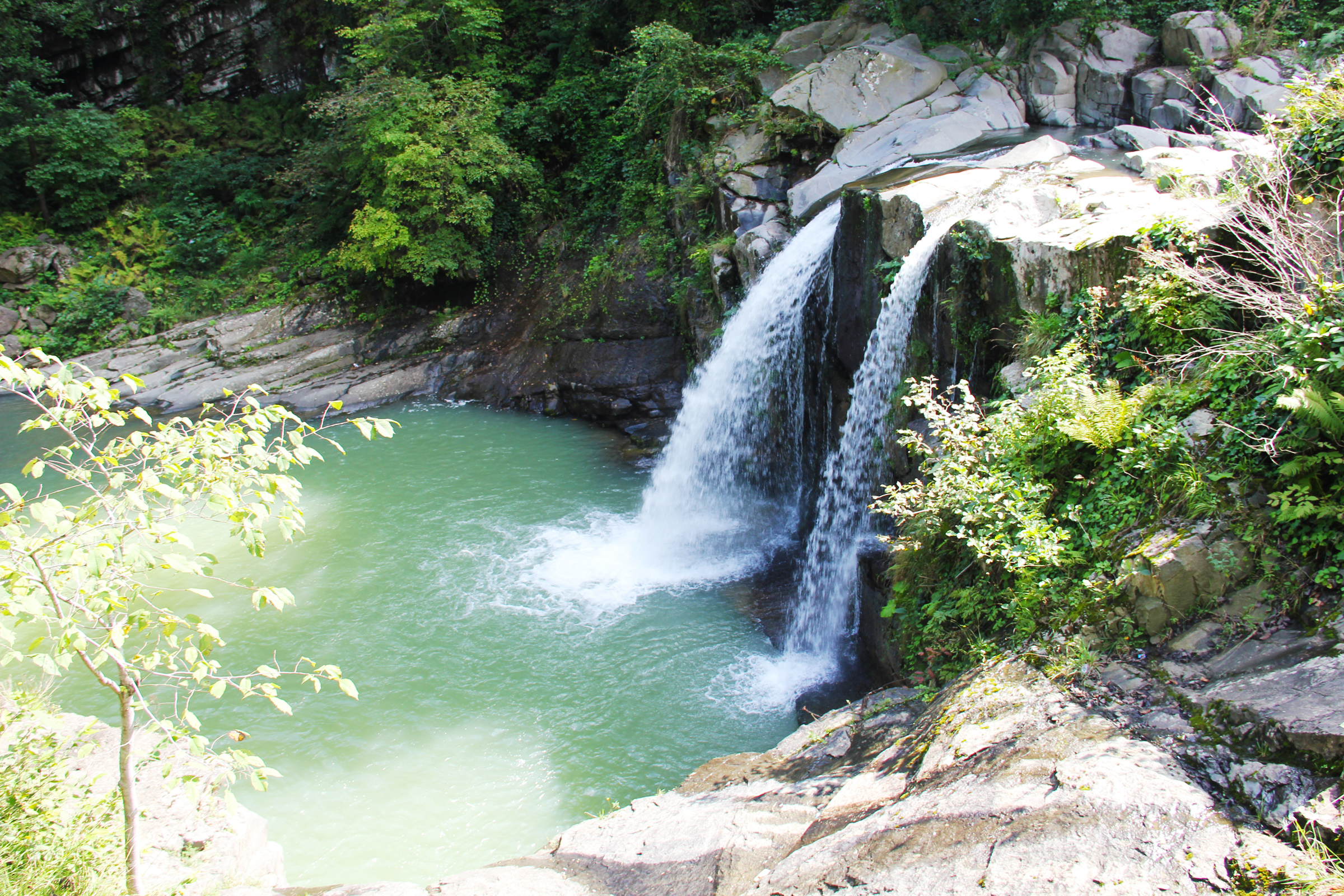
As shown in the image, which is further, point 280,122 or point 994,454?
point 280,122

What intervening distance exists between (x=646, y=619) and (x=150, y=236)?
61.3 ft

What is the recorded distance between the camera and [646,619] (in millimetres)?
8188

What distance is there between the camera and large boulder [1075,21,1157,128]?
11523mm

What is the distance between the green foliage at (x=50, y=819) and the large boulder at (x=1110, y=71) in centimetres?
1394

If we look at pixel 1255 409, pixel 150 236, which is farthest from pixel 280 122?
pixel 1255 409

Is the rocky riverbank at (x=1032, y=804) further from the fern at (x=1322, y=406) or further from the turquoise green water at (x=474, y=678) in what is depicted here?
the turquoise green water at (x=474, y=678)

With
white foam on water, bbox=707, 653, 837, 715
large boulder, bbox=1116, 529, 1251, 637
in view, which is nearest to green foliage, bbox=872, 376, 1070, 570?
large boulder, bbox=1116, 529, 1251, 637

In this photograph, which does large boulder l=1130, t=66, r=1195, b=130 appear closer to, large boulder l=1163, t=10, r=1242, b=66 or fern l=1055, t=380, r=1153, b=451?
large boulder l=1163, t=10, r=1242, b=66

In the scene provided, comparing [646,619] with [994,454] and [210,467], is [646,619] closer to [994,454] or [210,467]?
[994,454]

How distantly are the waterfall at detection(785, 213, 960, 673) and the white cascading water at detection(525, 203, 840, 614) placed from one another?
148 cm

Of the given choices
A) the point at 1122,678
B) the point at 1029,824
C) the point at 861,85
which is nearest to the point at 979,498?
the point at 1122,678

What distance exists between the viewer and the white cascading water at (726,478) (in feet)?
30.1

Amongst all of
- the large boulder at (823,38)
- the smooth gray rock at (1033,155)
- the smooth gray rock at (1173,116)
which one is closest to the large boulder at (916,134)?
the smooth gray rock at (1173,116)

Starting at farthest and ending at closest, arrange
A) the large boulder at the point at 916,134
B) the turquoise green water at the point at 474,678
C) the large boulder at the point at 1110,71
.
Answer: the large boulder at the point at 1110,71
the large boulder at the point at 916,134
the turquoise green water at the point at 474,678
